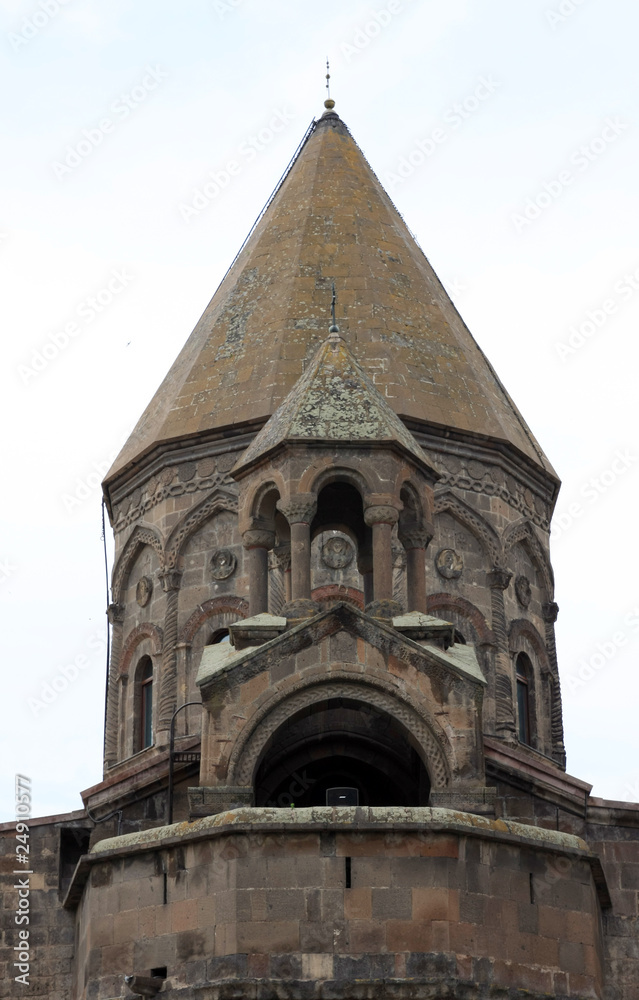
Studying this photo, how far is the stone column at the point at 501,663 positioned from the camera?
87.7 ft

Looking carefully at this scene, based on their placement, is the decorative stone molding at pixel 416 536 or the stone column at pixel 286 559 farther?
the stone column at pixel 286 559

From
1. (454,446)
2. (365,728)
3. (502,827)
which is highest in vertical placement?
(454,446)

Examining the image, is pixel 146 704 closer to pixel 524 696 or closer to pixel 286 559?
pixel 286 559

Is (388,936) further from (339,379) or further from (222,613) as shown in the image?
(222,613)

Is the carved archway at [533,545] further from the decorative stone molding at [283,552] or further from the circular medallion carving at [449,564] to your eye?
the decorative stone molding at [283,552]

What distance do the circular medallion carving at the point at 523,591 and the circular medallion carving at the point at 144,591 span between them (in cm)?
518

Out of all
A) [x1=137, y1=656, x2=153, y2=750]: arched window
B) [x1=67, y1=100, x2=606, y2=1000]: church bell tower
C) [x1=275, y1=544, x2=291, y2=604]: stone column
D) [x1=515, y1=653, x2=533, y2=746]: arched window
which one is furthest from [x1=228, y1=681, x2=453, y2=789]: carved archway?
[x1=515, y1=653, x2=533, y2=746]: arched window

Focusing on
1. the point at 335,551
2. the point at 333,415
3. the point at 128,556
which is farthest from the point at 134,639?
the point at 333,415

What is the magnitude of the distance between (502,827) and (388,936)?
5.60ft

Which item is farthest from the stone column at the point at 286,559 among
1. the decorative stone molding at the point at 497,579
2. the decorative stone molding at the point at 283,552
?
the decorative stone molding at the point at 497,579

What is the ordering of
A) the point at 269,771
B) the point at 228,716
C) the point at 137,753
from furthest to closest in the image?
the point at 137,753 < the point at 269,771 < the point at 228,716

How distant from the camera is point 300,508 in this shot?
22.1 meters

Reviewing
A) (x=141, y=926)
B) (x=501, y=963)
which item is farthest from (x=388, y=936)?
(x=141, y=926)

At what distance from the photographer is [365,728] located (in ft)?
71.8
